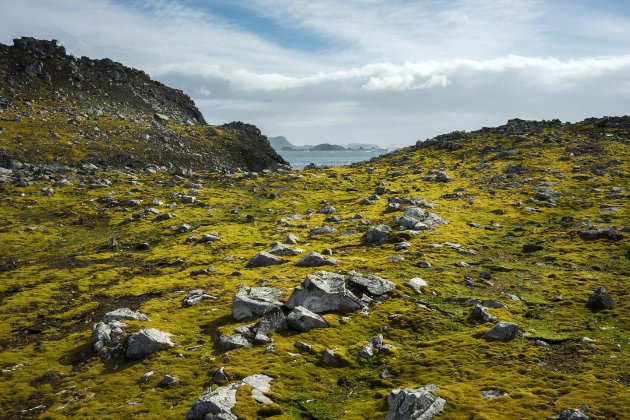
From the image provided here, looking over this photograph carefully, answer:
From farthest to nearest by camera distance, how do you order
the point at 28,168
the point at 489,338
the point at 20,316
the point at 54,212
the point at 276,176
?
1. the point at 276,176
2. the point at 28,168
3. the point at 54,212
4. the point at 20,316
5. the point at 489,338

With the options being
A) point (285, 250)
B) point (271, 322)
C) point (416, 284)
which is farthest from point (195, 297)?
point (416, 284)

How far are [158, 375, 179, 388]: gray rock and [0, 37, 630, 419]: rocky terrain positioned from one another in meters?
0.14

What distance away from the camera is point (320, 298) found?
90.8 feet

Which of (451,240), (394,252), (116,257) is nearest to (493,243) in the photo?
(451,240)

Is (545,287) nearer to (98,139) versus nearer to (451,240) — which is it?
(451,240)

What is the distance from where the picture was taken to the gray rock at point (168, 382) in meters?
20.3

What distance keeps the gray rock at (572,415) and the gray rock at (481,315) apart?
395 inches

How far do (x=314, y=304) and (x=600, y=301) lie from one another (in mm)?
18407

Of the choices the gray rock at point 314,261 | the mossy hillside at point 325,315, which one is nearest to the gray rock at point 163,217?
the mossy hillside at point 325,315

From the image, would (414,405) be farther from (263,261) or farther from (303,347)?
(263,261)

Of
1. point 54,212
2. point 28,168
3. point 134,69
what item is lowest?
point 54,212

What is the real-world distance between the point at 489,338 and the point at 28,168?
8813 cm

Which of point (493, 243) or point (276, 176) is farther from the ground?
point (276, 176)

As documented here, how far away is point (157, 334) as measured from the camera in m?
24.3
